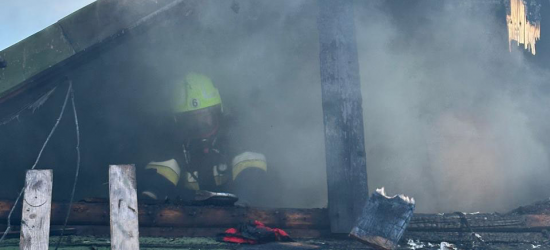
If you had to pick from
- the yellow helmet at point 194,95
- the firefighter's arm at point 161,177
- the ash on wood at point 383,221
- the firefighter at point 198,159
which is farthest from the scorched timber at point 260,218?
the yellow helmet at point 194,95

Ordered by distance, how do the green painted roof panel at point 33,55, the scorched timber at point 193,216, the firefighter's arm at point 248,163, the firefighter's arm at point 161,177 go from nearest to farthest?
the scorched timber at point 193,216 < the green painted roof panel at point 33,55 < the firefighter's arm at point 161,177 < the firefighter's arm at point 248,163

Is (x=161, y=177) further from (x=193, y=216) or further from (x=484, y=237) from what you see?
(x=484, y=237)

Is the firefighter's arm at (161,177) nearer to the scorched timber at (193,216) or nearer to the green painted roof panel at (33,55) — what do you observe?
the scorched timber at (193,216)

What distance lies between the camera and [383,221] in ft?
13.6

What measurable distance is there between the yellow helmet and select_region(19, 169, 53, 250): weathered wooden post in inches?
100

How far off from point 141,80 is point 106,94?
0.47m

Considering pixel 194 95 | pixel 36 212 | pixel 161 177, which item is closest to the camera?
pixel 36 212

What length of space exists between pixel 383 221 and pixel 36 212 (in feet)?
8.21

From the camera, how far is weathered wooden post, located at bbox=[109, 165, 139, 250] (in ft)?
12.5

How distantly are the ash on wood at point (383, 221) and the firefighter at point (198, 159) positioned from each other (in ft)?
7.34

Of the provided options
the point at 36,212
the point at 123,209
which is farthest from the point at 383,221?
the point at 36,212

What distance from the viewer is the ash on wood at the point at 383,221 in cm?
408

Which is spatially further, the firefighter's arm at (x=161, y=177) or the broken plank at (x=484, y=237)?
the firefighter's arm at (x=161, y=177)

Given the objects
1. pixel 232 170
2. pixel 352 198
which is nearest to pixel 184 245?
pixel 352 198
